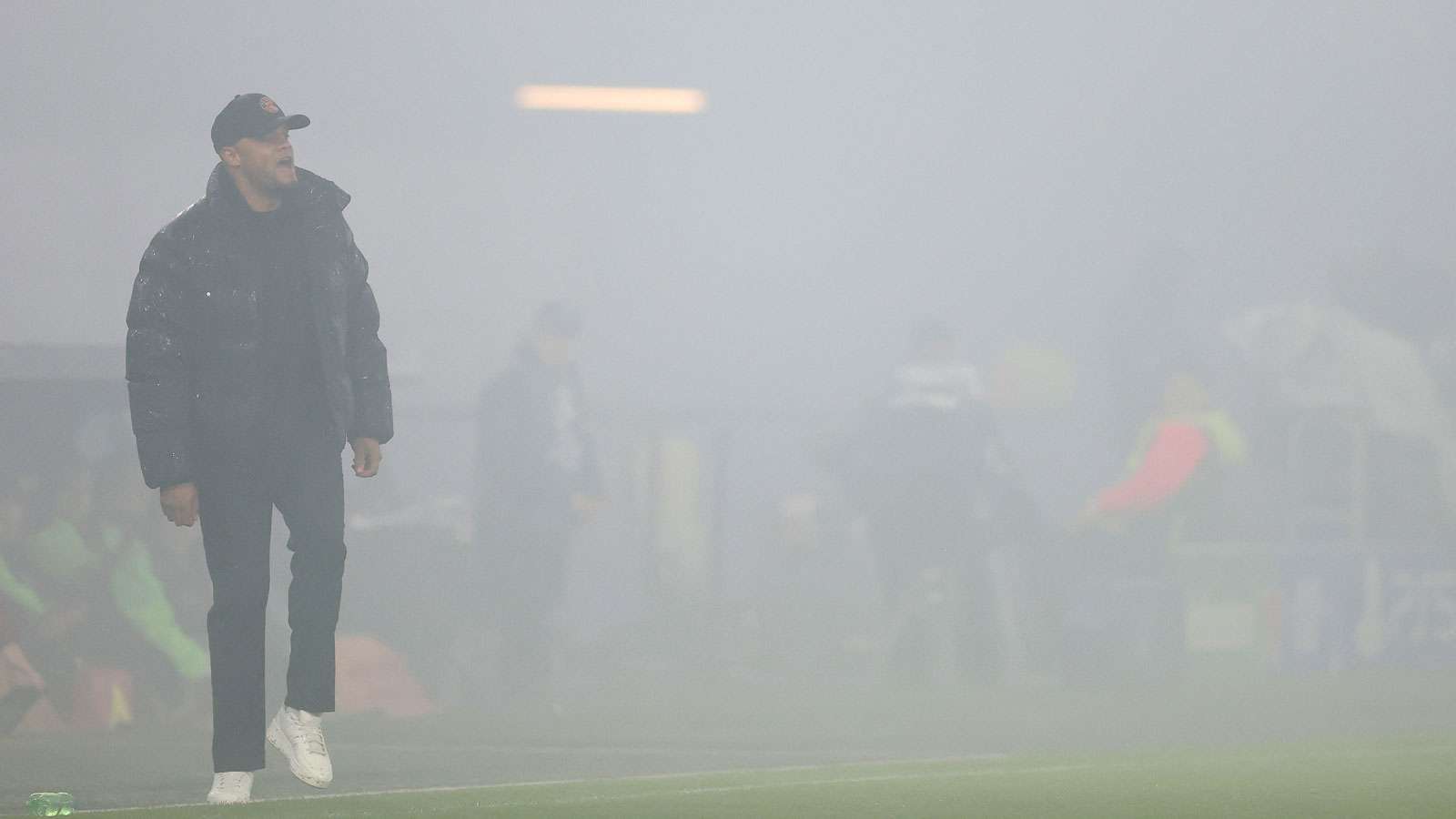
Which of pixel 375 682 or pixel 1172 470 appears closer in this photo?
pixel 375 682

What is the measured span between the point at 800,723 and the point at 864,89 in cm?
316

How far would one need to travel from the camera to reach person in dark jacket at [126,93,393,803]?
13.9ft

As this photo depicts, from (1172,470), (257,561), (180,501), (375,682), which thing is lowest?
(375,682)

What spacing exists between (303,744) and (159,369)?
0.88 metres

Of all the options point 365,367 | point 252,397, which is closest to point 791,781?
point 365,367

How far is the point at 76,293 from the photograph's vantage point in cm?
803

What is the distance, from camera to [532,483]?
8.63 m

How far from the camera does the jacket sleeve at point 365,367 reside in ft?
14.6

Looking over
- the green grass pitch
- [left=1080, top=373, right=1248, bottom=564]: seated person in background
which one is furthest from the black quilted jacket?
[left=1080, top=373, right=1248, bottom=564]: seated person in background

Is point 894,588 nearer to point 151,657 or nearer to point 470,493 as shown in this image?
point 470,493

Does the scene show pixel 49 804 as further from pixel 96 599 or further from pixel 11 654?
pixel 96 599

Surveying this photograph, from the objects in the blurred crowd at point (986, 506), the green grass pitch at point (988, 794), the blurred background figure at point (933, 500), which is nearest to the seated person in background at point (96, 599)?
the blurred crowd at point (986, 506)

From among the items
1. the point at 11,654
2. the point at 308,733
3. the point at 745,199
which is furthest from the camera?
the point at 745,199

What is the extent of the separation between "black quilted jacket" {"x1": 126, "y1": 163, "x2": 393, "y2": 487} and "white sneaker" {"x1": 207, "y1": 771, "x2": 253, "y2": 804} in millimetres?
646
